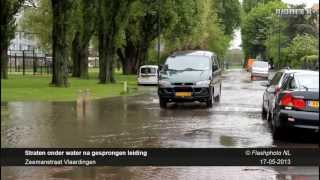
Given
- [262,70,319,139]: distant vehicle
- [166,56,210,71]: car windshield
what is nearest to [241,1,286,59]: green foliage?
[262,70,319,139]: distant vehicle

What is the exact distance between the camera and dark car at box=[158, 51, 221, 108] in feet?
64.7

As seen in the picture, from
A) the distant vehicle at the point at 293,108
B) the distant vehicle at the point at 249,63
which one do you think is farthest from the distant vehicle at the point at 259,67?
the distant vehicle at the point at 293,108

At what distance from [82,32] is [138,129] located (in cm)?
2932

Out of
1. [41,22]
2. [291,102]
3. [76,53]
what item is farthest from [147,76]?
[291,102]

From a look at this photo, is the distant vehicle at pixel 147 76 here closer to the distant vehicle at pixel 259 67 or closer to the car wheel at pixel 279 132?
the distant vehicle at pixel 259 67

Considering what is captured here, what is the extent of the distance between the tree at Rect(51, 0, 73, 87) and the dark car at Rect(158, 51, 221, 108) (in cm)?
969

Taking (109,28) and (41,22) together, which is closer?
(109,28)

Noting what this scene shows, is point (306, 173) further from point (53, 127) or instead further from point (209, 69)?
point (209, 69)

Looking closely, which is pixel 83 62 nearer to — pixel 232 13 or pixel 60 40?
pixel 60 40

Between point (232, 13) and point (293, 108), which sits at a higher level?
point (232, 13)

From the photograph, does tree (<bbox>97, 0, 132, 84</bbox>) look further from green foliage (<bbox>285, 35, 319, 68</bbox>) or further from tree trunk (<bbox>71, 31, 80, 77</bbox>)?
green foliage (<bbox>285, 35, 319, 68</bbox>)

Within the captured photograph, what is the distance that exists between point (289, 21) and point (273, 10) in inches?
11.6

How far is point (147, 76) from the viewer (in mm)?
31797

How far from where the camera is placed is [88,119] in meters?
16.2
